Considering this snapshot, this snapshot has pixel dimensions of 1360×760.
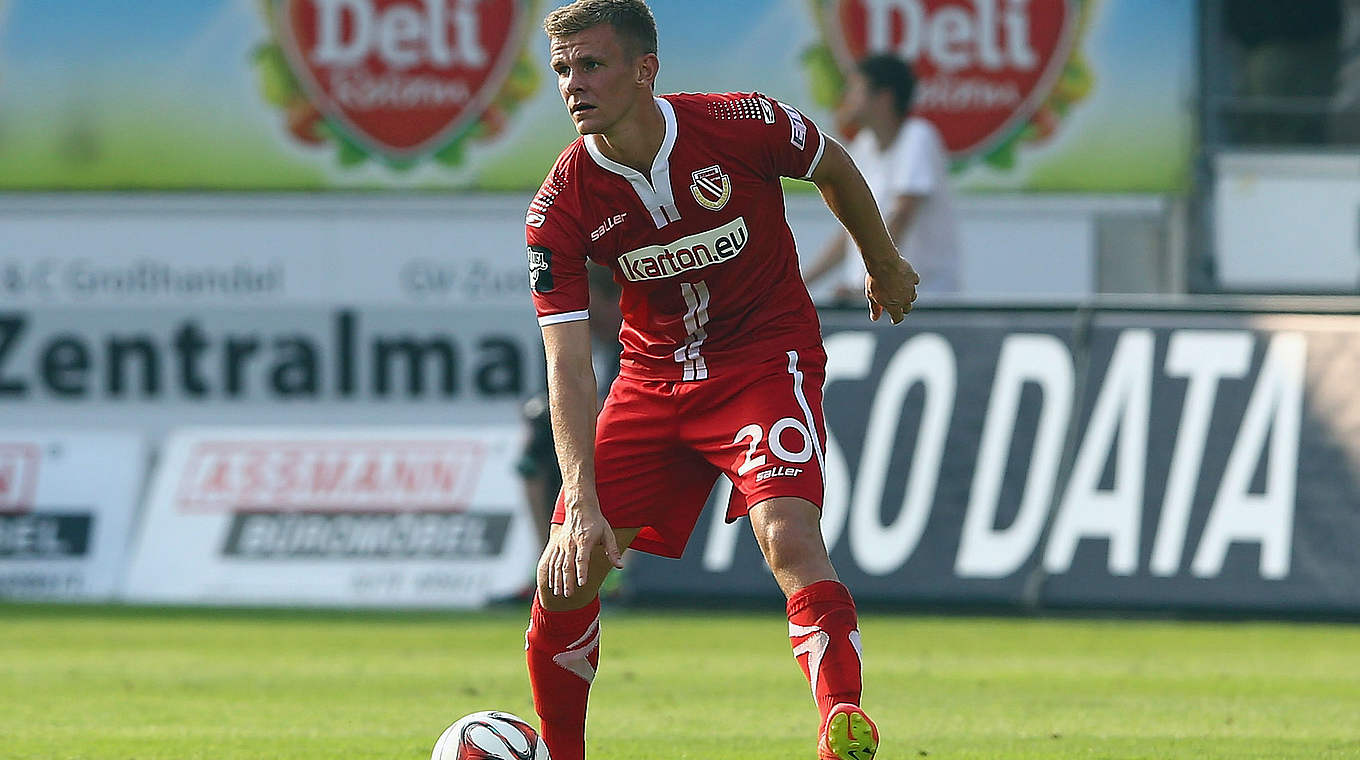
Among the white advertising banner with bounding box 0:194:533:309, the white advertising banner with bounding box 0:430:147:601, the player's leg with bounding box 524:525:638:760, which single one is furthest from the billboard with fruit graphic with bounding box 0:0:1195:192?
the player's leg with bounding box 524:525:638:760

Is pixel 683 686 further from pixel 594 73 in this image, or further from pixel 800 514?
pixel 594 73

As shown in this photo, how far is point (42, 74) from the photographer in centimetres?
1484

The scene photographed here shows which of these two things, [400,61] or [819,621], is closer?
[819,621]

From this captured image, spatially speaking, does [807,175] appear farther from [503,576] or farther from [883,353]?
[503,576]

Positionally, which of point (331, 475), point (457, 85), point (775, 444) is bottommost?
point (331, 475)

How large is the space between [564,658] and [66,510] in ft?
27.1

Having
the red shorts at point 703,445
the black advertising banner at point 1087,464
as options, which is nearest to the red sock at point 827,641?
the red shorts at point 703,445

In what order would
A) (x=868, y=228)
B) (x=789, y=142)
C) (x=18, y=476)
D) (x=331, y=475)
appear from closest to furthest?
(x=789, y=142)
(x=868, y=228)
(x=331, y=475)
(x=18, y=476)

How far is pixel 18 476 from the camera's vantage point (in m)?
12.9

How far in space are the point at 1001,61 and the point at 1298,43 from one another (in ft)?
12.9

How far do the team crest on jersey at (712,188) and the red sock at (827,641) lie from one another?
37.3 inches

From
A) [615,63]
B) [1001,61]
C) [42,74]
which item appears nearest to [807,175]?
[615,63]

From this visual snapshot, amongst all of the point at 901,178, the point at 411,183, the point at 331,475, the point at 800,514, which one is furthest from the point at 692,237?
the point at 411,183

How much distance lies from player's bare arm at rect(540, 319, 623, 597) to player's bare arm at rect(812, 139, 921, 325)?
0.75 m
